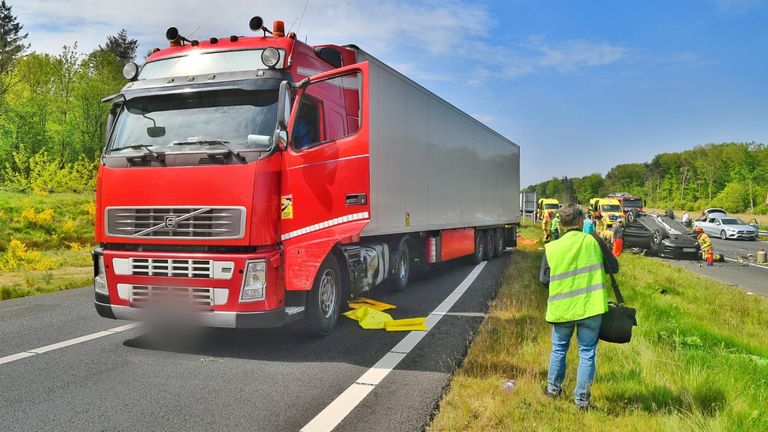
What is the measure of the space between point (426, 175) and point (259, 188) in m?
5.12

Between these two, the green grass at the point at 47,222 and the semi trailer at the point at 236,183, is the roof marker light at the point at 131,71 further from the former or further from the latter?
the green grass at the point at 47,222

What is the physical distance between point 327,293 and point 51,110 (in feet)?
167

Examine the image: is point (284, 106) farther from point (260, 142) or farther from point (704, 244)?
point (704, 244)

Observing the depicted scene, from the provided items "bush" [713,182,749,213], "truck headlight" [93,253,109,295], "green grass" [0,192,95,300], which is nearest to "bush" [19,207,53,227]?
"green grass" [0,192,95,300]

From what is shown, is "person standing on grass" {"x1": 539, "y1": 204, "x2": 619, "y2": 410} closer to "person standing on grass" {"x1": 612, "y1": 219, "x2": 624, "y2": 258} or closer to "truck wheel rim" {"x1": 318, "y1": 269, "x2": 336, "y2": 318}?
"truck wheel rim" {"x1": 318, "y1": 269, "x2": 336, "y2": 318}

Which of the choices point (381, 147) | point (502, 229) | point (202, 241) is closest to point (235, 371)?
point (202, 241)

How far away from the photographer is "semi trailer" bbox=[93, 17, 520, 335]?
5.49 m

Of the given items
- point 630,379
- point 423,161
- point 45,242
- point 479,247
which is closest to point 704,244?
point 479,247

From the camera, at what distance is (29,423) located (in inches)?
151

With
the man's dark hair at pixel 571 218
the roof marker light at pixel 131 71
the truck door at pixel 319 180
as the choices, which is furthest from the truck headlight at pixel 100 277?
the man's dark hair at pixel 571 218

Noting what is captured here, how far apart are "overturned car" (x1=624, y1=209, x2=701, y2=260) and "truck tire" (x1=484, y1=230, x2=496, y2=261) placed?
307 inches

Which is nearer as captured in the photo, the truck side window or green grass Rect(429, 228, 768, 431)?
green grass Rect(429, 228, 768, 431)

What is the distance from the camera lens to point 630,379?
4.78 meters

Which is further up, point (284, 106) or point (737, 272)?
point (284, 106)
